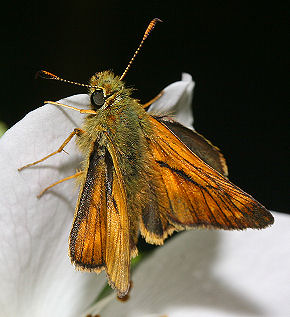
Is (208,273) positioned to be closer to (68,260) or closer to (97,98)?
(68,260)

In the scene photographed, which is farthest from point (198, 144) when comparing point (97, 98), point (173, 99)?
point (97, 98)

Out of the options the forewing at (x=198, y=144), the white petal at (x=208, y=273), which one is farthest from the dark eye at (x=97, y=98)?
the white petal at (x=208, y=273)

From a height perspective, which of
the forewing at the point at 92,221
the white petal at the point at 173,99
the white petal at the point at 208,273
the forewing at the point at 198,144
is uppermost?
the white petal at the point at 173,99

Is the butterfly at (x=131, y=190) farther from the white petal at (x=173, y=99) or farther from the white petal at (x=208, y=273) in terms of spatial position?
the white petal at (x=208, y=273)

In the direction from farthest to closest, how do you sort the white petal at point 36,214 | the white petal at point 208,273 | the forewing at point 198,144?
the white petal at point 208,273
the forewing at point 198,144
the white petal at point 36,214

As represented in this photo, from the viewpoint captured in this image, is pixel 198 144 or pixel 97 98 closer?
pixel 97 98

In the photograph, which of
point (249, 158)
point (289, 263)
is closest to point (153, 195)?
point (289, 263)

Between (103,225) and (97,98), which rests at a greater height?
(97,98)
